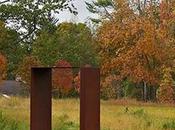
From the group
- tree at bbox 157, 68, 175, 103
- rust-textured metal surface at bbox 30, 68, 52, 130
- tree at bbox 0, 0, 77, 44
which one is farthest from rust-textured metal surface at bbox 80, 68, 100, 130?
tree at bbox 157, 68, 175, 103

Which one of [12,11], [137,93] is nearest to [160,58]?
[137,93]

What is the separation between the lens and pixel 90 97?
4.48m

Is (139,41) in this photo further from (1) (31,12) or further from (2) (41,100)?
(2) (41,100)

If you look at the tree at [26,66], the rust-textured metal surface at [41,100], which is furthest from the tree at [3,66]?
the rust-textured metal surface at [41,100]

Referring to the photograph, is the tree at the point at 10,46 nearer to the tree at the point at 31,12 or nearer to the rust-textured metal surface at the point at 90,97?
the tree at the point at 31,12

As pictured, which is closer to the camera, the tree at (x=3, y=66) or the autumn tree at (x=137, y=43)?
the tree at (x=3, y=66)

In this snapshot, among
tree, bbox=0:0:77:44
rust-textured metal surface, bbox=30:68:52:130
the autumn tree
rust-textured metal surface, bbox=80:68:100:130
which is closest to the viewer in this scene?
rust-textured metal surface, bbox=80:68:100:130

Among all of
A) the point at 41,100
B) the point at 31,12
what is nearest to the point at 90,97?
the point at 41,100

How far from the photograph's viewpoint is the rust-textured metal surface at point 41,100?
4.91m

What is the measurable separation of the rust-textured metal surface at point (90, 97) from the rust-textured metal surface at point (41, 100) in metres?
0.53

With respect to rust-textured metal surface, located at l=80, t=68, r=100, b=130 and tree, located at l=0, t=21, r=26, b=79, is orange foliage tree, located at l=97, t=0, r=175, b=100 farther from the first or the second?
rust-textured metal surface, located at l=80, t=68, r=100, b=130

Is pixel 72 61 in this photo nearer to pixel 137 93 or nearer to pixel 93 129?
pixel 137 93

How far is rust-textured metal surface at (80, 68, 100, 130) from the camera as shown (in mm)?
4422

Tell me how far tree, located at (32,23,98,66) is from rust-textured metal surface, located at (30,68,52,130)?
29.1 metres
